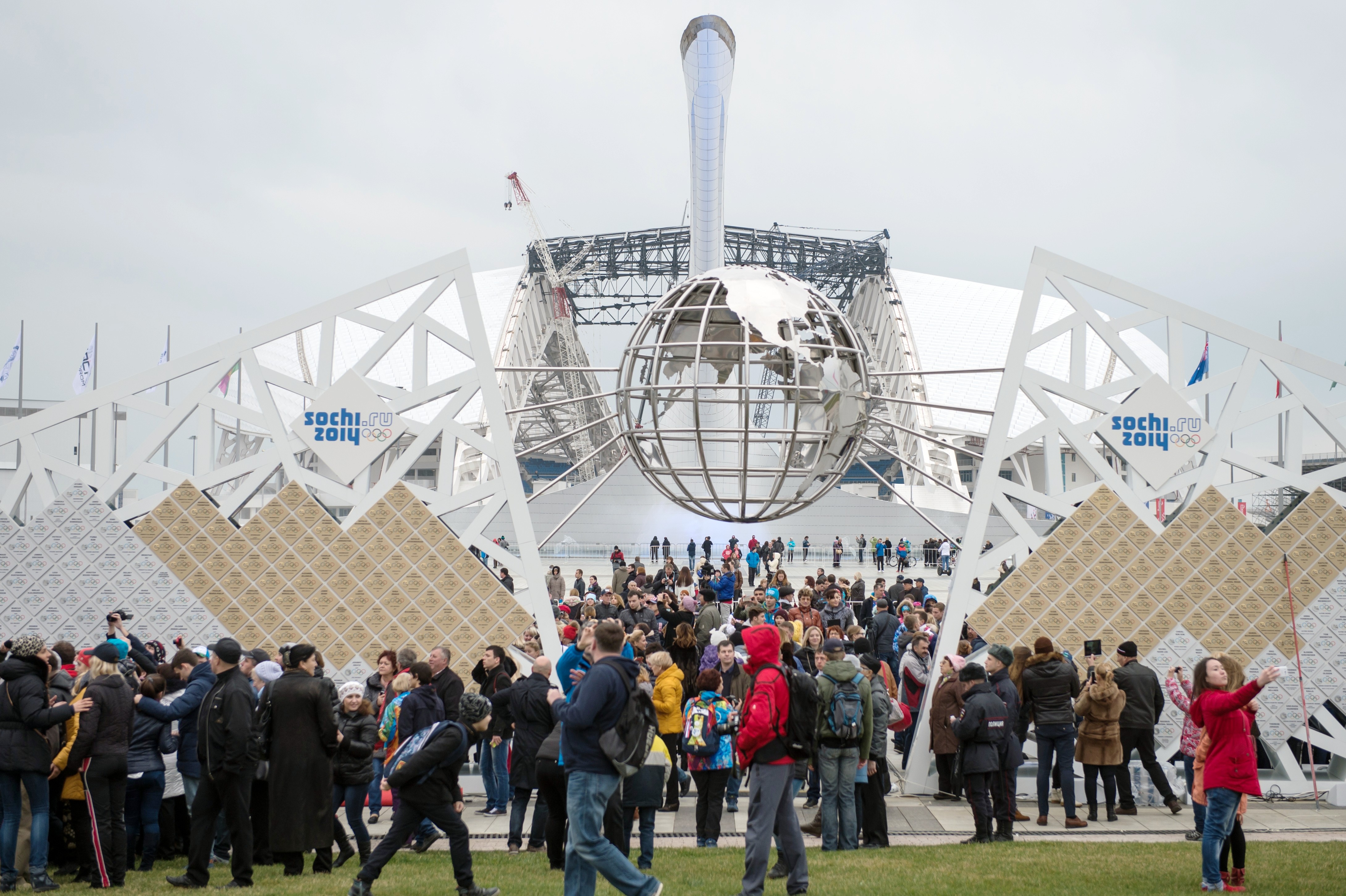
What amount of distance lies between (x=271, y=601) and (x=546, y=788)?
5.09 m

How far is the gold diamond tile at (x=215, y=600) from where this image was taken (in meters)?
11.4

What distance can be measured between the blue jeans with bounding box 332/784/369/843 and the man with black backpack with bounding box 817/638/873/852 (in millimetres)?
3176

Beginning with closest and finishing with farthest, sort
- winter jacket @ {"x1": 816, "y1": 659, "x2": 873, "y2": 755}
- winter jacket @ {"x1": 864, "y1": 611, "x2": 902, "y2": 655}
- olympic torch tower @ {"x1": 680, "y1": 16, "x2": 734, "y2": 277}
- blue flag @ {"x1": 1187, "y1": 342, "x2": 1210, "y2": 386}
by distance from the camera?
winter jacket @ {"x1": 816, "y1": 659, "x2": 873, "y2": 755} → winter jacket @ {"x1": 864, "y1": 611, "x2": 902, "y2": 655} → blue flag @ {"x1": 1187, "y1": 342, "x2": 1210, "y2": 386} → olympic torch tower @ {"x1": 680, "y1": 16, "x2": 734, "y2": 277}

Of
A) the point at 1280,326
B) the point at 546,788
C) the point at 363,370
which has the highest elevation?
the point at 1280,326

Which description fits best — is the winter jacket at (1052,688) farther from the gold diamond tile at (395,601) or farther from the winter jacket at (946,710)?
the gold diamond tile at (395,601)

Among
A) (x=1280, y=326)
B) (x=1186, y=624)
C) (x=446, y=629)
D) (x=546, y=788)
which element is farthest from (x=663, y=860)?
(x=1280, y=326)

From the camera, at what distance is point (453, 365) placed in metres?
54.5

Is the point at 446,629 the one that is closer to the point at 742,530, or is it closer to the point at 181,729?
the point at 181,729

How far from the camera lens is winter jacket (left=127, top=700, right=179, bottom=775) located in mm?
7574

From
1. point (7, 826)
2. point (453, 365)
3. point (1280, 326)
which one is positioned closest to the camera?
point (7, 826)

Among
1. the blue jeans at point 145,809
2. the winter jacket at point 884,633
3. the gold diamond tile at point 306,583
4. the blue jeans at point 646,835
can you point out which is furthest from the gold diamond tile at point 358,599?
the winter jacket at point 884,633

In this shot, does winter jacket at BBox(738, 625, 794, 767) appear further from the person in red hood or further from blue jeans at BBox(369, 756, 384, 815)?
blue jeans at BBox(369, 756, 384, 815)

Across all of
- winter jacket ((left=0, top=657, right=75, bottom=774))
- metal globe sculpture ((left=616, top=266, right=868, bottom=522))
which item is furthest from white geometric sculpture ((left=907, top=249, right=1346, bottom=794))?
winter jacket ((left=0, top=657, right=75, bottom=774))

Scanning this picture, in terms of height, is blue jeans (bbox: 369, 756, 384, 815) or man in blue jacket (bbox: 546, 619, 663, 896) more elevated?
man in blue jacket (bbox: 546, 619, 663, 896)
